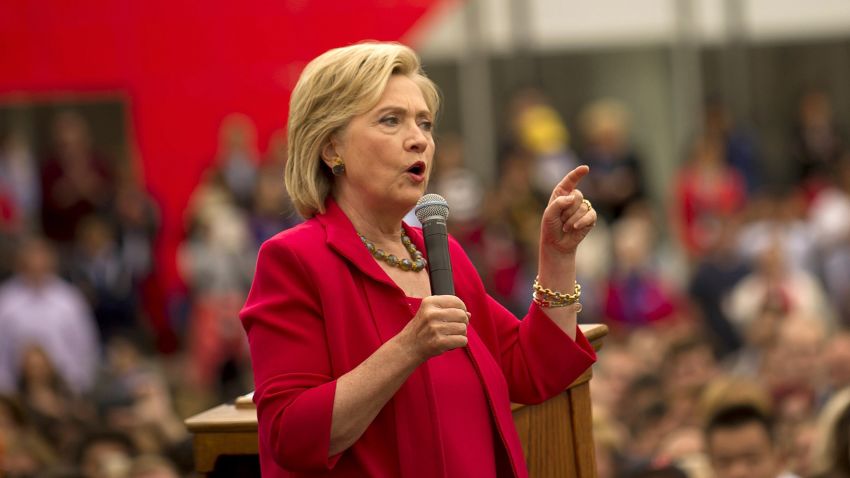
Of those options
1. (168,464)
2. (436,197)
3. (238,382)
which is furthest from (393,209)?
(238,382)

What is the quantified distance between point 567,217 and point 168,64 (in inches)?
429

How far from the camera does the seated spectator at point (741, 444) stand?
5.28 metres

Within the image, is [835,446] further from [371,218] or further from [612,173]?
[612,173]

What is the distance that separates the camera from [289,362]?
2828 millimetres

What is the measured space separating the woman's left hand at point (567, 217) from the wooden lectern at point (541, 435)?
1.26 feet

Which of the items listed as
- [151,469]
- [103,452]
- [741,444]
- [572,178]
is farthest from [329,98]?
[103,452]

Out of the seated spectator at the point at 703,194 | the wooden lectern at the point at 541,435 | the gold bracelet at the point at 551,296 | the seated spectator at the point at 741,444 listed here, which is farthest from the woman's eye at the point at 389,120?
the seated spectator at the point at 703,194

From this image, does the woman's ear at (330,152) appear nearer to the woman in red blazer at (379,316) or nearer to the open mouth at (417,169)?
the woman in red blazer at (379,316)

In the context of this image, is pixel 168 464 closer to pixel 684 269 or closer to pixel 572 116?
pixel 684 269

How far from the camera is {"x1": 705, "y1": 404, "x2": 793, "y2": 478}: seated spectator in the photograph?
5.28 m

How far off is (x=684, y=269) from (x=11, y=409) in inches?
317

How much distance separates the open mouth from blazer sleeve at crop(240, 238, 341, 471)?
27 centimetres

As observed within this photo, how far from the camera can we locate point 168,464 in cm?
631

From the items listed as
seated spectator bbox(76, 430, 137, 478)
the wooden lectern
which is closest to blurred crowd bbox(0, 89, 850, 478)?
seated spectator bbox(76, 430, 137, 478)
